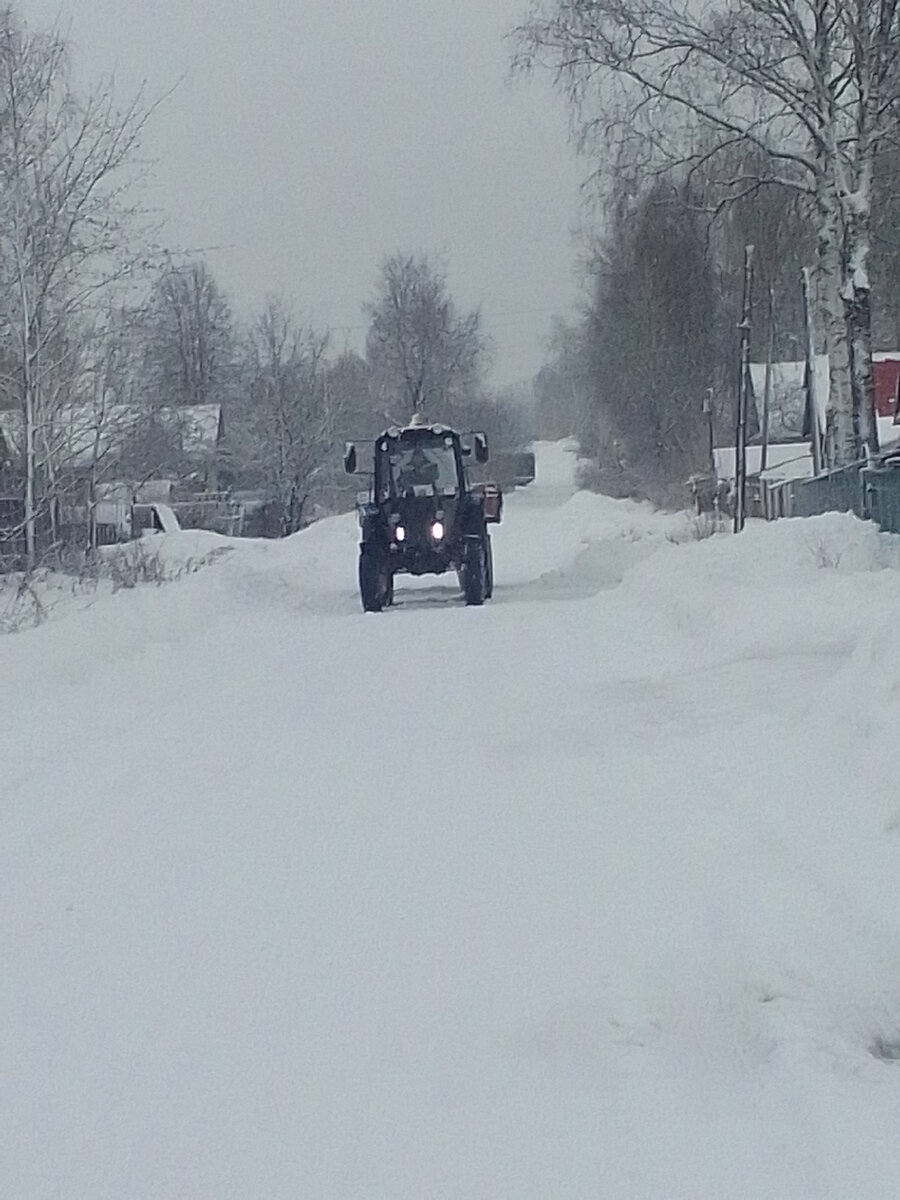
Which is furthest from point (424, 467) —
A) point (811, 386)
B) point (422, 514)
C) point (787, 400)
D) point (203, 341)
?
point (203, 341)

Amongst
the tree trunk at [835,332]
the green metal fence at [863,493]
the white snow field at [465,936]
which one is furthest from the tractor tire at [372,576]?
the white snow field at [465,936]

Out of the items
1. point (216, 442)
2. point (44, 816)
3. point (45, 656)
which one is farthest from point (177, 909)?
point (216, 442)

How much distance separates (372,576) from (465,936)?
15968 millimetres

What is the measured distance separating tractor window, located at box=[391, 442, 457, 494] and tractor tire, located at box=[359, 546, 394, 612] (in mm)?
1227

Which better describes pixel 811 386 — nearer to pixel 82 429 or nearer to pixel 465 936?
pixel 82 429

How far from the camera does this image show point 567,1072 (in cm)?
420

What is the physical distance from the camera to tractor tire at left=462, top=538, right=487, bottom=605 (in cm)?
2103

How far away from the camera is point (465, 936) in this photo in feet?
17.7

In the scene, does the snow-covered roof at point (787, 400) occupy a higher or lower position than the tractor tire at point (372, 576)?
higher

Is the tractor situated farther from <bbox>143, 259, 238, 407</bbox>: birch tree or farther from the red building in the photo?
<bbox>143, 259, 238, 407</bbox>: birch tree

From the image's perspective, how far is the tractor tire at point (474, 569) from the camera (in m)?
21.0

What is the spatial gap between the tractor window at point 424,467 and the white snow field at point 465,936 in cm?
1019

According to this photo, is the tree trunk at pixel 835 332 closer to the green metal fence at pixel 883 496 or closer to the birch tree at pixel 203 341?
the green metal fence at pixel 883 496

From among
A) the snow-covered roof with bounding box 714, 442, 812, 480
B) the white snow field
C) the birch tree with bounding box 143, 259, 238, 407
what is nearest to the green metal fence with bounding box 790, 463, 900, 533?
the white snow field
